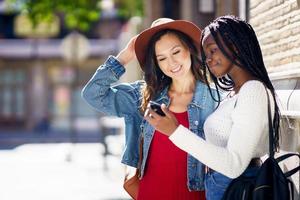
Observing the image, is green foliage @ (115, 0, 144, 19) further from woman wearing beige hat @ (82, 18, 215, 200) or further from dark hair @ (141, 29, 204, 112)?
dark hair @ (141, 29, 204, 112)

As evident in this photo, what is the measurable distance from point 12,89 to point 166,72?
3744 centimetres

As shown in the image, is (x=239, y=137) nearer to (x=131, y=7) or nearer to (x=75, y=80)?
(x=131, y=7)

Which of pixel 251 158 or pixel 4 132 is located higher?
pixel 251 158

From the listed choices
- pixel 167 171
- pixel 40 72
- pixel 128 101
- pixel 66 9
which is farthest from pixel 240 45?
pixel 40 72

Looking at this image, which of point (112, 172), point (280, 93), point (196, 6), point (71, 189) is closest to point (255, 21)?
point (280, 93)

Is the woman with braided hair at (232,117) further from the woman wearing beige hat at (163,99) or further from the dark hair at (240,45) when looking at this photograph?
the woman wearing beige hat at (163,99)

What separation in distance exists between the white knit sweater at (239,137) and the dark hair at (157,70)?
30.3 inches

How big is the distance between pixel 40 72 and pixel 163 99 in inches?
1447

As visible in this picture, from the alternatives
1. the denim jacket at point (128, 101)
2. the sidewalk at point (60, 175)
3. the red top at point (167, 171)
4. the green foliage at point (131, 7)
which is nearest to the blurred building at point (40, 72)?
the sidewalk at point (60, 175)

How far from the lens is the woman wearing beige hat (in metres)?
3.62

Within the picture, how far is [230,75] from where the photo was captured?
318 centimetres

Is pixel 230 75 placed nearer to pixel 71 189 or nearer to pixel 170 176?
pixel 170 176

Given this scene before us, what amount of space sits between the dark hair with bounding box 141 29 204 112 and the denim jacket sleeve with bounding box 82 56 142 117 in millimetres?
119

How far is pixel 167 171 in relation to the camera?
11.9 ft
